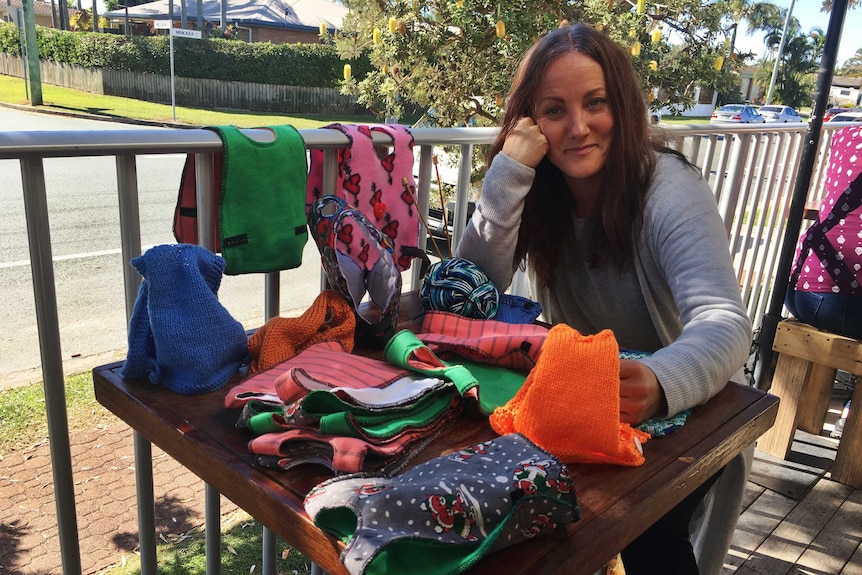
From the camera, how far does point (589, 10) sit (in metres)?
4.83

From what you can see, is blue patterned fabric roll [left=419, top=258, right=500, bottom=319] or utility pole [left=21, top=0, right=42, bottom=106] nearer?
blue patterned fabric roll [left=419, top=258, right=500, bottom=319]

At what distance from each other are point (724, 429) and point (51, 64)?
33494 mm

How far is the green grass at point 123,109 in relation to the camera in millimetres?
19594

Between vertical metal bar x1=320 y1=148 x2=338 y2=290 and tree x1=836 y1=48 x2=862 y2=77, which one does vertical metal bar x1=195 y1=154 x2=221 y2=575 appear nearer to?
vertical metal bar x1=320 y1=148 x2=338 y2=290

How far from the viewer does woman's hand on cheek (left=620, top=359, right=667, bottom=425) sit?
1.16 meters

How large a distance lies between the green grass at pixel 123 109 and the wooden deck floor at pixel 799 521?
16.2 meters

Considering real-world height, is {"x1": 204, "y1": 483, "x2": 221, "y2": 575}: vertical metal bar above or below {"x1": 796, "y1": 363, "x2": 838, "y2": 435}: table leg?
above

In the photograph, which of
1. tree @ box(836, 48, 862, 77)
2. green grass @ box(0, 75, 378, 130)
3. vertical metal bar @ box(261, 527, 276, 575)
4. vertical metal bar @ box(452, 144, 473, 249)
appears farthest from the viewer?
tree @ box(836, 48, 862, 77)

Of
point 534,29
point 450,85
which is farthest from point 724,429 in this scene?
point 450,85

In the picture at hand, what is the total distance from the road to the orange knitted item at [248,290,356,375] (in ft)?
5.09

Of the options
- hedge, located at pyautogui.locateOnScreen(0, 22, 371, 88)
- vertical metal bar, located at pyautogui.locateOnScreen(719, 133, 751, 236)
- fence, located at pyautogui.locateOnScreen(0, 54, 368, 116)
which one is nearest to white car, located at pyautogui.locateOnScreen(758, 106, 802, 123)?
fence, located at pyautogui.locateOnScreen(0, 54, 368, 116)

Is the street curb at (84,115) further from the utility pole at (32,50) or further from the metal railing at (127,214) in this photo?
the metal railing at (127,214)

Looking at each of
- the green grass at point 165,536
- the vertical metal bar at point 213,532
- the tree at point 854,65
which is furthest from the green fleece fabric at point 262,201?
the tree at point 854,65

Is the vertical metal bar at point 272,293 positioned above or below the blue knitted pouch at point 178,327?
below
